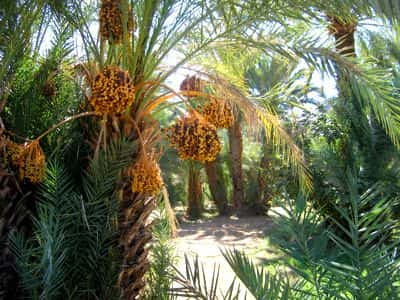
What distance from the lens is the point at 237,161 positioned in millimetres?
14812

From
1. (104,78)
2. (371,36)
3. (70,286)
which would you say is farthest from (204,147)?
(371,36)

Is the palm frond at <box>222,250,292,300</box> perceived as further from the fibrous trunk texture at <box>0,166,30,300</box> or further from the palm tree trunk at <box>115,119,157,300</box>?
the fibrous trunk texture at <box>0,166,30,300</box>

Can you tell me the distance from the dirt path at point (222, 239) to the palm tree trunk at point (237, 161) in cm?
72

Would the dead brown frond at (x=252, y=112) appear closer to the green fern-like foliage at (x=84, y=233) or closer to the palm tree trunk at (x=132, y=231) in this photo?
the palm tree trunk at (x=132, y=231)

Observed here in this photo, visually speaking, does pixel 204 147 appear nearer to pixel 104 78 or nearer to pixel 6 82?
pixel 104 78

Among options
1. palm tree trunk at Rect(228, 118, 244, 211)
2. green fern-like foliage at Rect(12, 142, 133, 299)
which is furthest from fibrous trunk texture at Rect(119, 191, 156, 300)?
palm tree trunk at Rect(228, 118, 244, 211)

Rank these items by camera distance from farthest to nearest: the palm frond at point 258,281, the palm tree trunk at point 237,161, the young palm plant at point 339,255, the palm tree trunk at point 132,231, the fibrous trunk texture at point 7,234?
the palm tree trunk at point 237,161 < the palm tree trunk at point 132,231 < the fibrous trunk texture at point 7,234 < the palm frond at point 258,281 < the young palm plant at point 339,255

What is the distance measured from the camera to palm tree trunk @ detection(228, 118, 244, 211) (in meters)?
14.7

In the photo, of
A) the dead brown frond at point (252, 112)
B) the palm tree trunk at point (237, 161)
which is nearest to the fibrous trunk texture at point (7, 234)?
the dead brown frond at point (252, 112)

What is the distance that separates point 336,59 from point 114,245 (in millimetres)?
2305

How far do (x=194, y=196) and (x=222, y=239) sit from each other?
569 centimetres

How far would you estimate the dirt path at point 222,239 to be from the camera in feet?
26.8

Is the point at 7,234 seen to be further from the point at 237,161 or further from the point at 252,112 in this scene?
the point at 237,161

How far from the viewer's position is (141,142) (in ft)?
11.5
